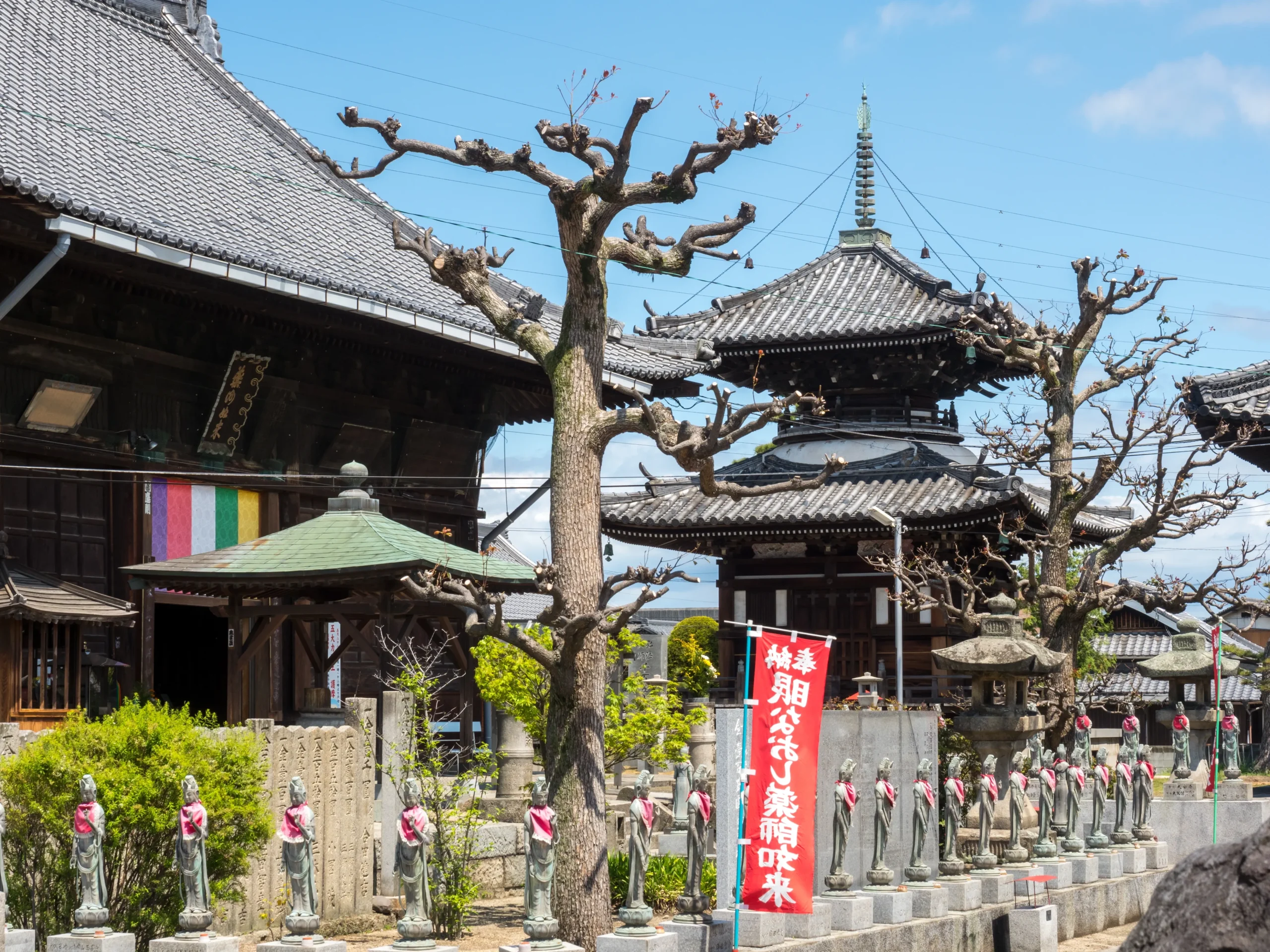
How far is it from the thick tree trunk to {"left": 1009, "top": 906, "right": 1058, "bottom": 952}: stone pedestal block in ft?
16.3

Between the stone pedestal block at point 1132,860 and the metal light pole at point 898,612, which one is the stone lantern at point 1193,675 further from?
the stone pedestal block at point 1132,860

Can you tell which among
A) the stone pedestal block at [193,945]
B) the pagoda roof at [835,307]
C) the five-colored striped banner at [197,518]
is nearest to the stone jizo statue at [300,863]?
the stone pedestal block at [193,945]

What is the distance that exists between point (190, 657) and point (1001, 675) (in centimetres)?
1061

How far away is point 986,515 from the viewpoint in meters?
27.5

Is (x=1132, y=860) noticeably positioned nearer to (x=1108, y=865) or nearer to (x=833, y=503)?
(x=1108, y=865)

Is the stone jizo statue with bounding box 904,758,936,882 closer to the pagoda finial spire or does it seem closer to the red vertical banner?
the red vertical banner

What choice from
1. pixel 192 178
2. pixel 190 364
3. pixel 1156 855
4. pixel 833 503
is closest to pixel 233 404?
pixel 190 364

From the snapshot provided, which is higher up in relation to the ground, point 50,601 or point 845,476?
point 845,476

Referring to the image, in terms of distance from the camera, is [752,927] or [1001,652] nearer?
[752,927]

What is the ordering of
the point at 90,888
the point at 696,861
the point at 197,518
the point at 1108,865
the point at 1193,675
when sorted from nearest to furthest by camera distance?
Answer: the point at 90,888 → the point at 696,861 → the point at 1108,865 → the point at 197,518 → the point at 1193,675

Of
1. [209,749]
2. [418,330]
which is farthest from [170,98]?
[209,749]

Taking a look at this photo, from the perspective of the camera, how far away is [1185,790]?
21391mm

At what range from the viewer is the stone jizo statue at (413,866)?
9.73 m

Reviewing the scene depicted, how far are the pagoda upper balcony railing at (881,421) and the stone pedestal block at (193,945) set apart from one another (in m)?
22.0
